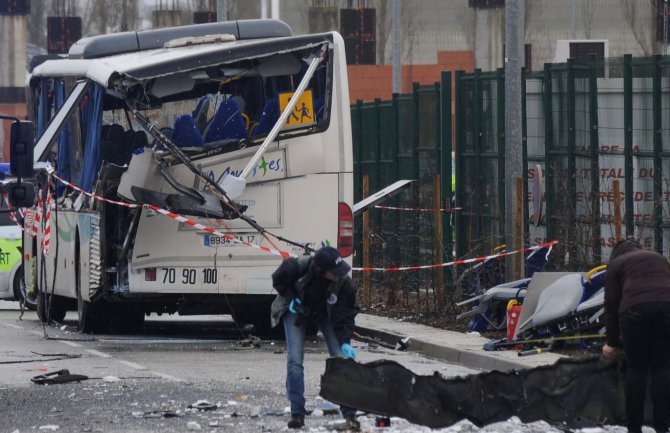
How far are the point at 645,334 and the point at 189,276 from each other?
759cm

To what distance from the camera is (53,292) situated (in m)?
19.7

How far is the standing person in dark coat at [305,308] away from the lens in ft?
36.0

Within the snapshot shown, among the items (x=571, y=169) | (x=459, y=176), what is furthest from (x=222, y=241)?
(x=459, y=176)

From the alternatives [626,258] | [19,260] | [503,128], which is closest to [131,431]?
[626,258]

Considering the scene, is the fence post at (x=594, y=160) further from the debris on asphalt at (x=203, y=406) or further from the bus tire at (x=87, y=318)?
the debris on asphalt at (x=203, y=406)

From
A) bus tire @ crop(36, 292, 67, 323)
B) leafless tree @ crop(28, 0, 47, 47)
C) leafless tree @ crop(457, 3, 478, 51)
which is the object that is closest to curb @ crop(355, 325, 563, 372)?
bus tire @ crop(36, 292, 67, 323)

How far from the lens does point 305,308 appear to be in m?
11.1

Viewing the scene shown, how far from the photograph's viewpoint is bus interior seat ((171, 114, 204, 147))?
16.9 meters

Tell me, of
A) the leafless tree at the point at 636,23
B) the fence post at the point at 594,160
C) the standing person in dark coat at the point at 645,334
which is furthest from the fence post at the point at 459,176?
the leafless tree at the point at 636,23

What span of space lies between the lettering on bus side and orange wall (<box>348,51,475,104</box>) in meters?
40.7

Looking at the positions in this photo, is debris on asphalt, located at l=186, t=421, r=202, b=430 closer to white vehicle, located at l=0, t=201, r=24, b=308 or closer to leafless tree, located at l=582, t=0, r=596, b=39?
white vehicle, located at l=0, t=201, r=24, b=308

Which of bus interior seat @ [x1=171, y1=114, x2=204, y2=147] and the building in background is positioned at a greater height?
the building in background

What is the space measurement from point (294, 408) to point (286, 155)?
6.50 m

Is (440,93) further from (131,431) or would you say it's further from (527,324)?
(131,431)
